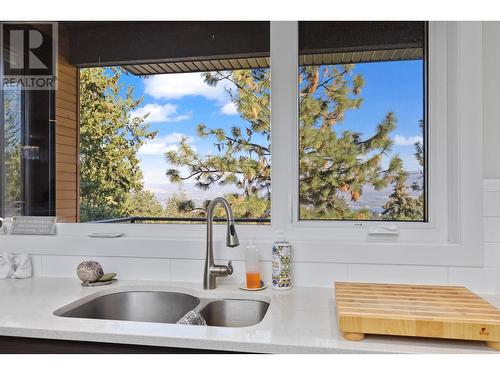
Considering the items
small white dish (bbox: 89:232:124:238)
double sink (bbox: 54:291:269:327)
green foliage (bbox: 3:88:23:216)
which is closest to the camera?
double sink (bbox: 54:291:269:327)

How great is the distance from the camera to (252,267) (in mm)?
1650

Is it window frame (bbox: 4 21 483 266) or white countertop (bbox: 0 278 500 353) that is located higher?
window frame (bbox: 4 21 483 266)

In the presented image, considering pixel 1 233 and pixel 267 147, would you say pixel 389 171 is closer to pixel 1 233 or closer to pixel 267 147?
pixel 267 147

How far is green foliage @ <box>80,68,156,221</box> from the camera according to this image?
2.02 meters

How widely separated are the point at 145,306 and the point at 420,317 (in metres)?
1.08

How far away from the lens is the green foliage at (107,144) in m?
2.02

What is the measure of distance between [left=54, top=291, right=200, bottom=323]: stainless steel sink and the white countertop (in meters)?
0.14

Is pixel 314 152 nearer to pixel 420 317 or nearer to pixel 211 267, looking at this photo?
pixel 211 267

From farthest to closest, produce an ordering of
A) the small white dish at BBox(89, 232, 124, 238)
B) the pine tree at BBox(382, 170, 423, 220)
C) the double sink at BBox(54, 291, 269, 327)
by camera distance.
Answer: the small white dish at BBox(89, 232, 124, 238)
the pine tree at BBox(382, 170, 423, 220)
the double sink at BBox(54, 291, 269, 327)

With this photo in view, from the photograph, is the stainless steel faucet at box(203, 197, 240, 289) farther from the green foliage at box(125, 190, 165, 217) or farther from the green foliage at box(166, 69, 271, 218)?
the green foliage at box(125, 190, 165, 217)

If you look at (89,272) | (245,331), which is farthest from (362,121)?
(89,272)

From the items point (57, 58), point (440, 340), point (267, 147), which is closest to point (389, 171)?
point (267, 147)

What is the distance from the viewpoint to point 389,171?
5.81 ft

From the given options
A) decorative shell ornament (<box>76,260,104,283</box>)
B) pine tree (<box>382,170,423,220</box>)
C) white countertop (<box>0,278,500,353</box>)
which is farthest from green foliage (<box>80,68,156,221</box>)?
pine tree (<box>382,170,423,220</box>)
